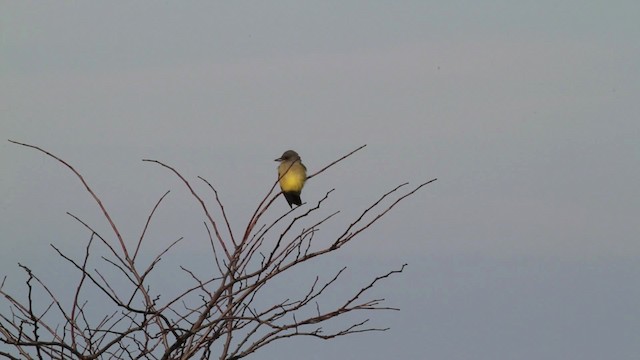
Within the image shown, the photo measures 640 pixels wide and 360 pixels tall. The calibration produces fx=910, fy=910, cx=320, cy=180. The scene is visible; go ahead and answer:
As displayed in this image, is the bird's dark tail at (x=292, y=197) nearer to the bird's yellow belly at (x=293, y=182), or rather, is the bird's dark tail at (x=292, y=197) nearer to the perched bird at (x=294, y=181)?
the perched bird at (x=294, y=181)

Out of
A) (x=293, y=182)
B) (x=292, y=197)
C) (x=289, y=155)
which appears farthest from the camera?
(x=289, y=155)

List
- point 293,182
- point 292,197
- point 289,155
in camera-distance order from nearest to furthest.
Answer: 1. point 293,182
2. point 292,197
3. point 289,155

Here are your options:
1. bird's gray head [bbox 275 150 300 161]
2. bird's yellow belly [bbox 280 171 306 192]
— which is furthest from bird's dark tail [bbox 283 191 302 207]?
bird's gray head [bbox 275 150 300 161]

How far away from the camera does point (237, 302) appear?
3.77m

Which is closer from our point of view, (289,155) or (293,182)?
(293,182)

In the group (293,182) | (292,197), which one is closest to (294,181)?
(293,182)

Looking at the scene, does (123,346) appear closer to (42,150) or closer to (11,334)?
(11,334)

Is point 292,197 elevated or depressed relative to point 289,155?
depressed

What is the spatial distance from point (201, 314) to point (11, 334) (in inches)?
29.6

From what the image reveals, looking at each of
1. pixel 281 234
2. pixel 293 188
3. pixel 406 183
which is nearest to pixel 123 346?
pixel 281 234

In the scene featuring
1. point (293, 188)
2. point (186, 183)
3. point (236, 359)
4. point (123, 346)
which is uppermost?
point (293, 188)

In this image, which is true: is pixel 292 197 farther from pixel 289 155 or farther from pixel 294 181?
pixel 289 155

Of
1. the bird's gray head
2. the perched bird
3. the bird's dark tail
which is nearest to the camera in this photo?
the perched bird

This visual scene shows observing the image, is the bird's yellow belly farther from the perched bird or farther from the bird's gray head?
the bird's gray head
